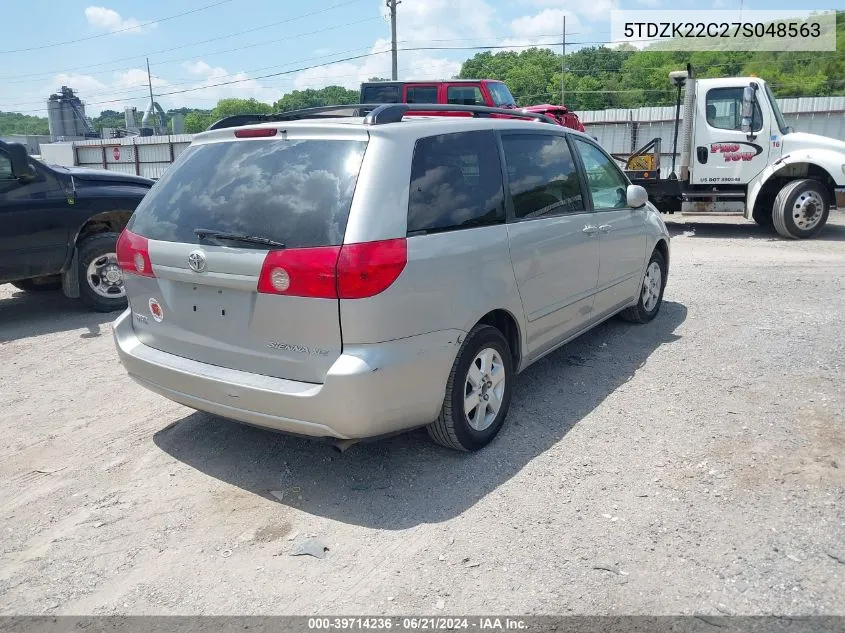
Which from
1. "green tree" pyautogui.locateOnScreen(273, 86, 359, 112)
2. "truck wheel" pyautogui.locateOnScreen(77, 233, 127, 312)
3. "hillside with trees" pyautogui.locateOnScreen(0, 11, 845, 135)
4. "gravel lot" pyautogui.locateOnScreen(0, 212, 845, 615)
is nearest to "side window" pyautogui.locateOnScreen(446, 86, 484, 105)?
"truck wheel" pyautogui.locateOnScreen(77, 233, 127, 312)

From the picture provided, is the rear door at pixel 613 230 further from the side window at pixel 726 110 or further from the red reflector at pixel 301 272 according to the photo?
the side window at pixel 726 110

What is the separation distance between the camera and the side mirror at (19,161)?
6500 millimetres

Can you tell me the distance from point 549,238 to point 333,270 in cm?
179

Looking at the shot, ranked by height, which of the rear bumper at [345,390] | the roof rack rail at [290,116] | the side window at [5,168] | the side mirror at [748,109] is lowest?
the rear bumper at [345,390]

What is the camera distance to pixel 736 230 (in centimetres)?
1316

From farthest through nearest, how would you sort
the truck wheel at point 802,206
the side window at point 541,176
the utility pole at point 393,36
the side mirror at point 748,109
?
the utility pole at point 393,36, the truck wheel at point 802,206, the side mirror at point 748,109, the side window at point 541,176

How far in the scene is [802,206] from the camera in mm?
11312

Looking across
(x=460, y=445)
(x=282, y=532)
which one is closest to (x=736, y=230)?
(x=460, y=445)

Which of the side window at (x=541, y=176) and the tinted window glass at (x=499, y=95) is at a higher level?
the tinted window glass at (x=499, y=95)

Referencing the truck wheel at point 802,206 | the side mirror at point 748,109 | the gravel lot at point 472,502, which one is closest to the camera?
Result: the gravel lot at point 472,502

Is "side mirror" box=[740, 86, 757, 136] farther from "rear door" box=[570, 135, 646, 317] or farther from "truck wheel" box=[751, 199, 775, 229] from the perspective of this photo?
"rear door" box=[570, 135, 646, 317]

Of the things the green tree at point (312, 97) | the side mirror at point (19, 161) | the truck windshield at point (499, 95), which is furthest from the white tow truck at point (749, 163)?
the green tree at point (312, 97)

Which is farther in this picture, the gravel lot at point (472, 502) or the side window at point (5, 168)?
the side window at point (5, 168)

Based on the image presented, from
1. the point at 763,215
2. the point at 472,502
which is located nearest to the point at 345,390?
the point at 472,502
